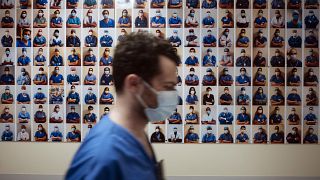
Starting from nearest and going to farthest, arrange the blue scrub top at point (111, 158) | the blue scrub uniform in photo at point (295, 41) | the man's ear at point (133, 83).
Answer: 1. the blue scrub top at point (111, 158)
2. the man's ear at point (133, 83)
3. the blue scrub uniform in photo at point (295, 41)

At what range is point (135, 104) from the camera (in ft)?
3.74


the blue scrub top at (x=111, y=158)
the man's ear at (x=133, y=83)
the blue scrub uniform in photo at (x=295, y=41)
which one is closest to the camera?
the blue scrub top at (x=111, y=158)

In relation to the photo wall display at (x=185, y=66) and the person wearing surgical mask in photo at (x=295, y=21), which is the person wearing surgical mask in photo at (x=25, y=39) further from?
the person wearing surgical mask in photo at (x=295, y=21)

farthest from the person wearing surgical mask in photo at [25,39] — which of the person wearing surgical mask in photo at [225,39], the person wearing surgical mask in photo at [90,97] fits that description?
the person wearing surgical mask in photo at [225,39]

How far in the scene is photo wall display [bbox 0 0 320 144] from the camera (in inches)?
103

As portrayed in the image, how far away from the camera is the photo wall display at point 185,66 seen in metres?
2.60

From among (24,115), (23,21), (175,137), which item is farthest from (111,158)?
(23,21)

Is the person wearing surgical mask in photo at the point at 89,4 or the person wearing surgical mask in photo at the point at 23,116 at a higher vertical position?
the person wearing surgical mask in photo at the point at 89,4

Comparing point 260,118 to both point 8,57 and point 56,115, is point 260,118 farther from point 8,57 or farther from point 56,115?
point 8,57

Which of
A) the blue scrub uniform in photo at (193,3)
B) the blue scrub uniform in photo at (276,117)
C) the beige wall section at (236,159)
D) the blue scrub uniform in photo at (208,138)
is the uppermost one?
the blue scrub uniform in photo at (193,3)

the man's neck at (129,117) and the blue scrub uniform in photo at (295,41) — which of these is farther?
the blue scrub uniform in photo at (295,41)

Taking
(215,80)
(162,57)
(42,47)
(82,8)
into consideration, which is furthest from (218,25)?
(162,57)

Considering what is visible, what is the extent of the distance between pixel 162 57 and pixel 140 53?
3.0 inches

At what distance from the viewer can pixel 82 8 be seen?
Answer: 2654 millimetres
